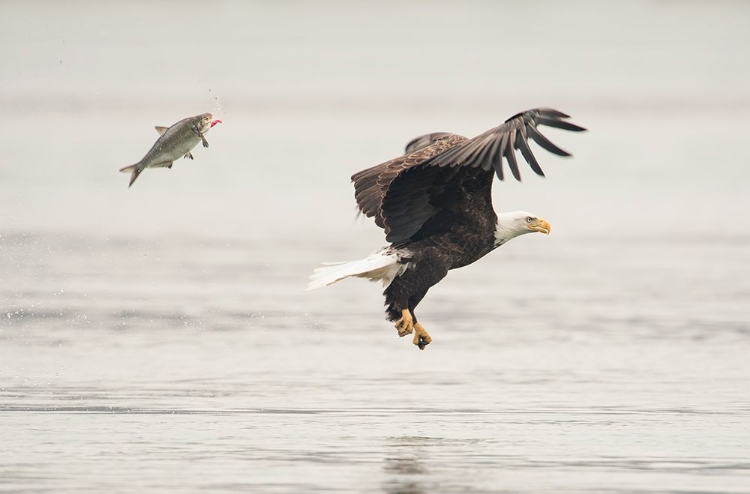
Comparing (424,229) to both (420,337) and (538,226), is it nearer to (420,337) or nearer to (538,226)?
(420,337)

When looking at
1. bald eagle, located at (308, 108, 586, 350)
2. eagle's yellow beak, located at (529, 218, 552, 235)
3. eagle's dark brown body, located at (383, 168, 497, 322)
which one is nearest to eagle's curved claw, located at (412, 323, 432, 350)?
bald eagle, located at (308, 108, 586, 350)

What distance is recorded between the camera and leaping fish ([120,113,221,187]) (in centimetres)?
752

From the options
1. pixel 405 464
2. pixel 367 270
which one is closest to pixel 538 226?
pixel 367 270

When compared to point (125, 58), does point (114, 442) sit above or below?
below

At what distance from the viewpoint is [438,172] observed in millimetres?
8727

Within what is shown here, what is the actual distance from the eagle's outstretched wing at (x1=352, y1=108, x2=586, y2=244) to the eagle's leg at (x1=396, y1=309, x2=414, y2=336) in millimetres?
A: 395

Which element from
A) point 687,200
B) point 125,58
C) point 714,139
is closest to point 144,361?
point 687,200

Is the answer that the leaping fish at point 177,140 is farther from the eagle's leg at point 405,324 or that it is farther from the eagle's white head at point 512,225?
the eagle's white head at point 512,225

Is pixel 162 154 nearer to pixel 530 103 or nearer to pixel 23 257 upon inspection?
pixel 23 257

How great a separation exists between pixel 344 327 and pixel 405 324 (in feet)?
8.30

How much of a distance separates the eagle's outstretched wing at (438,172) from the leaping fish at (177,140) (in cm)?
126

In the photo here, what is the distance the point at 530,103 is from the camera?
36.5 metres

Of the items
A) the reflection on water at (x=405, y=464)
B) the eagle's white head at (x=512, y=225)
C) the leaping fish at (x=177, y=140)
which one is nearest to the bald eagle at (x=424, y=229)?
the eagle's white head at (x=512, y=225)

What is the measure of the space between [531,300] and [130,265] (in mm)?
3712
